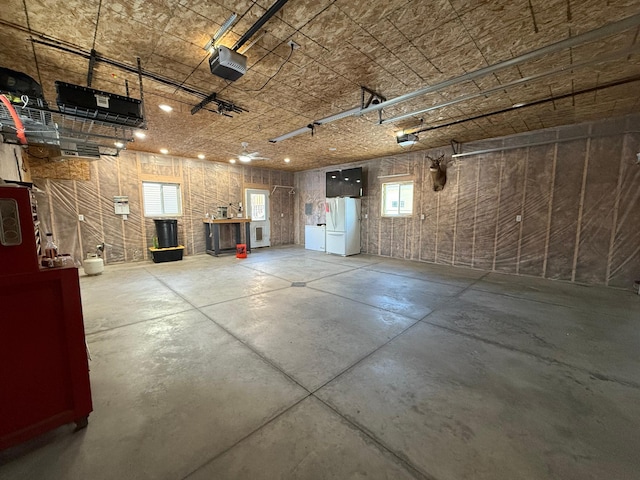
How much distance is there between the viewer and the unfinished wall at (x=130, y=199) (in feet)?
18.8

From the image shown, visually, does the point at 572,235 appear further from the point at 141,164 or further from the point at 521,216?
the point at 141,164

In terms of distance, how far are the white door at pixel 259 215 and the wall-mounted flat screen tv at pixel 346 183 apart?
8.34 ft

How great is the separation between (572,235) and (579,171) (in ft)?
3.95

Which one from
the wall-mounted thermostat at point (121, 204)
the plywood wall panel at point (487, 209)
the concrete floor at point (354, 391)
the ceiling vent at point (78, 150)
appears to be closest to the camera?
the concrete floor at point (354, 391)

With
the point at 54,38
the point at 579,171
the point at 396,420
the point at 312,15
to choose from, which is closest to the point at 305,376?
the point at 396,420

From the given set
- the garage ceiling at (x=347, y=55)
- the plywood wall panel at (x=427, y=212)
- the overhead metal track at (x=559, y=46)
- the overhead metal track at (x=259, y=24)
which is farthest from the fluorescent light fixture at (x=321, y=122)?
the plywood wall panel at (x=427, y=212)

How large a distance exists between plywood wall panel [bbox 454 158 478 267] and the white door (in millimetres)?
6421

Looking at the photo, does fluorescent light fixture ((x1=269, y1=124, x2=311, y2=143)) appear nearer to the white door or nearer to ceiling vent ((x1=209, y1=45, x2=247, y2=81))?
ceiling vent ((x1=209, y1=45, x2=247, y2=81))

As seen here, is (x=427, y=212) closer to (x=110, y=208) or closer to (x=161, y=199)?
(x=161, y=199)

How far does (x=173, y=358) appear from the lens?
2361 mm

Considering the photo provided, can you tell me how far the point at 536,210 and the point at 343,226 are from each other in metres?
4.51

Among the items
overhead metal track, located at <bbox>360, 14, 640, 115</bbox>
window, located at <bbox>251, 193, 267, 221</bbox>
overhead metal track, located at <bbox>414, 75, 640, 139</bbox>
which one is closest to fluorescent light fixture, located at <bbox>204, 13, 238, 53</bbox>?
overhead metal track, located at <bbox>360, 14, 640, 115</bbox>

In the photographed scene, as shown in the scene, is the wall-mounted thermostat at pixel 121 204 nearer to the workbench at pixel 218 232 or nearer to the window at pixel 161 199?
the window at pixel 161 199

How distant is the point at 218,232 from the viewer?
7785mm
